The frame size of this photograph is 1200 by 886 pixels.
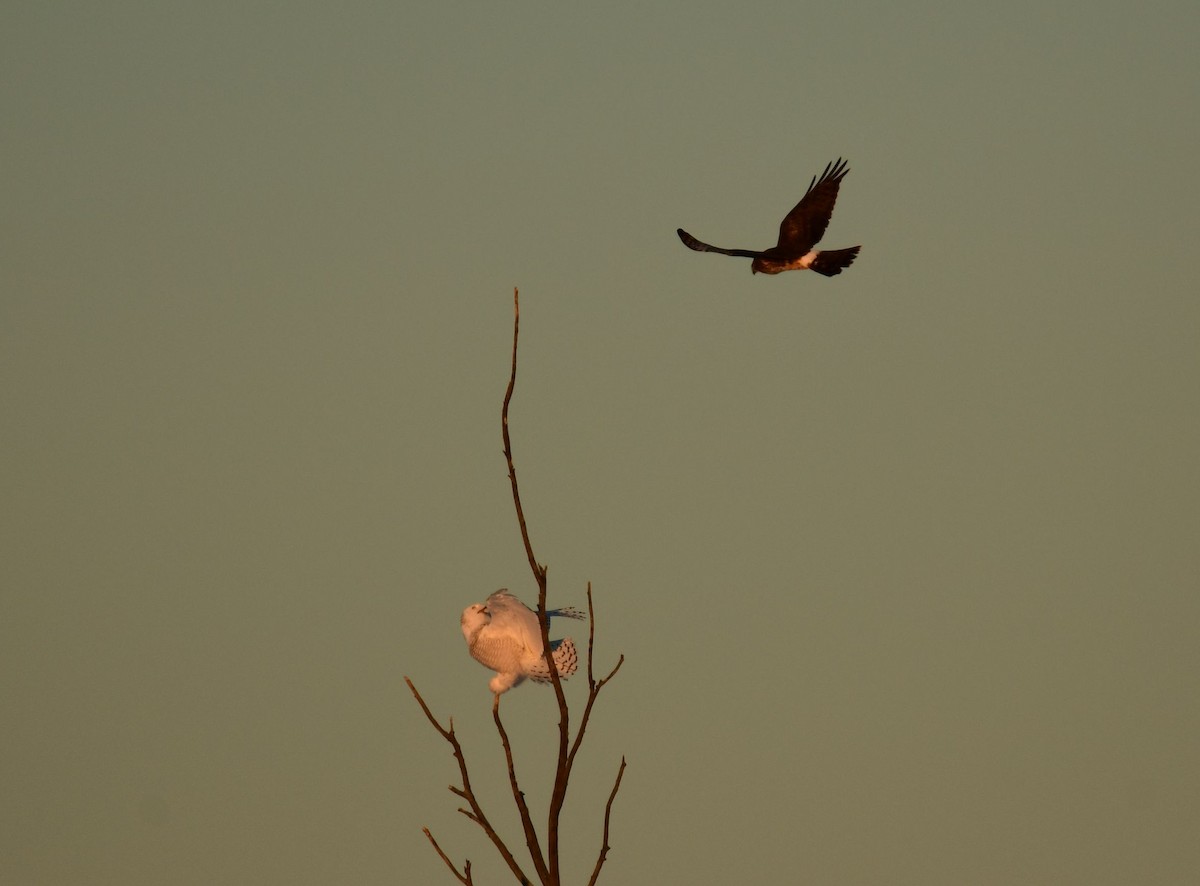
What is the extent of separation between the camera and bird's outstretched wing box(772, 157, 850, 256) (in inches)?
467

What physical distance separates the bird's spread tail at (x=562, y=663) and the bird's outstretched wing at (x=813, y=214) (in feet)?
A: 12.5

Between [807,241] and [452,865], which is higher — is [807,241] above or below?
above

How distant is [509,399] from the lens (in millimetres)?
5812

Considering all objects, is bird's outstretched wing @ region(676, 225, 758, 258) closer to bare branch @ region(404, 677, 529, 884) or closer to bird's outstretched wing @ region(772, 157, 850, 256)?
bird's outstretched wing @ region(772, 157, 850, 256)

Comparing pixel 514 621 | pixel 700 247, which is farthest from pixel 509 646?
pixel 700 247

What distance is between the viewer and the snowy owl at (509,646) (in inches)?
366

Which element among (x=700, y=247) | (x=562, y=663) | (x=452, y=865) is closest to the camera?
(x=452, y=865)

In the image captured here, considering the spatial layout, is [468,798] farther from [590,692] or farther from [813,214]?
[813,214]

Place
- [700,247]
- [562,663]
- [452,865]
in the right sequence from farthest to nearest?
[700,247]
[562,663]
[452,865]

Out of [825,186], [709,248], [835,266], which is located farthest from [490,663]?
[825,186]

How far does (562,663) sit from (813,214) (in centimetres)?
433

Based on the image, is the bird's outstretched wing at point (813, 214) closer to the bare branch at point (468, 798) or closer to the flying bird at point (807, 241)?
the flying bird at point (807, 241)

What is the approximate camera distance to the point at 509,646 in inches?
369

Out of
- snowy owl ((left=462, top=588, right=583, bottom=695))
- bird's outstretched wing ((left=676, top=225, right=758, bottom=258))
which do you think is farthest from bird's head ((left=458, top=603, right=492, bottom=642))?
bird's outstretched wing ((left=676, top=225, right=758, bottom=258))
